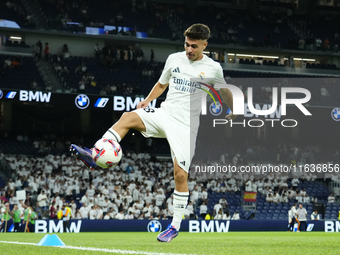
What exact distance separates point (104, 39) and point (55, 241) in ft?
99.8

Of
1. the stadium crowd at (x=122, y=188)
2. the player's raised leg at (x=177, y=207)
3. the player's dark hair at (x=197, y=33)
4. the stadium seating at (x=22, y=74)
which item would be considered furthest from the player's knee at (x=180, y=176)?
the stadium seating at (x=22, y=74)

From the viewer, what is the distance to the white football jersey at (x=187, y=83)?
6.10m

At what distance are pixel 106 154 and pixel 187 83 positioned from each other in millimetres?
1624

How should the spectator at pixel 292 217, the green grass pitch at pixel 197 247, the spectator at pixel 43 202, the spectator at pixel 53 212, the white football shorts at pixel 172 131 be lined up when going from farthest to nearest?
the spectator at pixel 292 217, the spectator at pixel 43 202, the spectator at pixel 53 212, the white football shorts at pixel 172 131, the green grass pitch at pixel 197 247

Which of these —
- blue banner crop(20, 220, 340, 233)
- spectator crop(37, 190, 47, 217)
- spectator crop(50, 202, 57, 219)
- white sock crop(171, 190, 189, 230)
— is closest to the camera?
white sock crop(171, 190, 189, 230)

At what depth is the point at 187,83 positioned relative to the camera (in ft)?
20.4

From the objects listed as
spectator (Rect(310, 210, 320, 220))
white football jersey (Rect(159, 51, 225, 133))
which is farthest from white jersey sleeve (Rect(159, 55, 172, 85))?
spectator (Rect(310, 210, 320, 220))

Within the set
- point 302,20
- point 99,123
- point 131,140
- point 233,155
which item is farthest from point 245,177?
point 302,20

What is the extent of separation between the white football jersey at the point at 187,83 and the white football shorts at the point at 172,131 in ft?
0.29

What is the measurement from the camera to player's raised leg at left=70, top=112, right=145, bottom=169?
16.5ft

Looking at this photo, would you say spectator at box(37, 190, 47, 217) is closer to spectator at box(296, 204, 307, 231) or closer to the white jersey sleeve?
spectator at box(296, 204, 307, 231)

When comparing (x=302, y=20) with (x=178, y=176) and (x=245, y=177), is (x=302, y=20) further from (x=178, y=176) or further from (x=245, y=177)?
(x=178, y=176)

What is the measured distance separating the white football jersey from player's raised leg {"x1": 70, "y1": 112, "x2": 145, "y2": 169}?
50 cm

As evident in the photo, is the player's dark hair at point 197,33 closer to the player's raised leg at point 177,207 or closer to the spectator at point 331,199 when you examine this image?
the player's raised leg at point 177,207
